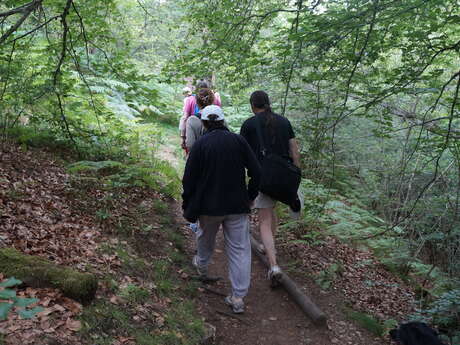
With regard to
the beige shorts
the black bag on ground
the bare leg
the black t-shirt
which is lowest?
the bare leg

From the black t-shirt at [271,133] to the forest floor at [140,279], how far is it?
205cm

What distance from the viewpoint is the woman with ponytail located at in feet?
17.5

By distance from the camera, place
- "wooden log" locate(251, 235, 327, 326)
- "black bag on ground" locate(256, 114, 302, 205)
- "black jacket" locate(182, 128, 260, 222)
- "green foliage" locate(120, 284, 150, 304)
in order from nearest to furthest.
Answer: "green foliage" locate(120, 284, 150, 304) → "black jacket" locate(182, 128, 260, 222) → "wooden log" locate(251, 235, 327, 326) → "black bag on ground" locate(256, 114, 302, 205)

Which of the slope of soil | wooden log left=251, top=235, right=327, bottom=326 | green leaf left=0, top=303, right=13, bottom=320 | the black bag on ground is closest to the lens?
green leaf left=0, top=303, right=13, bottom=320

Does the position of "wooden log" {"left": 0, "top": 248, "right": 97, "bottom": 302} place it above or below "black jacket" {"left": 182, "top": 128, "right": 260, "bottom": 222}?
below

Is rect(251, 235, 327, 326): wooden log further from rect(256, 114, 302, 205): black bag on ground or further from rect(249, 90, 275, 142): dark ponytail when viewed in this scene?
rect(249, 90, 275, 142): dark ponytail

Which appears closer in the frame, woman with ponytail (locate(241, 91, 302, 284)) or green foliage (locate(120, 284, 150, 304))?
green foliage (locate(120, 284, 150, 304))

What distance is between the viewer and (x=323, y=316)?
4863 millimetres

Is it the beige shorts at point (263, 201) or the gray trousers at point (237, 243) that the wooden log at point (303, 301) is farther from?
the beige shorts at point (263, 201)

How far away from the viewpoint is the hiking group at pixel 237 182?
448 cm

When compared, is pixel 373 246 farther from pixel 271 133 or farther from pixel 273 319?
pixel 271 133

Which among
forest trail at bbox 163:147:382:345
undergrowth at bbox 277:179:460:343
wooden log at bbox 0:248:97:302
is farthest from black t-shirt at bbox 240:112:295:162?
wooden log at bbox 0:248:97:302

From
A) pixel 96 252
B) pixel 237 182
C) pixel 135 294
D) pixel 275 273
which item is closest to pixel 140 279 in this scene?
pixel 135 294

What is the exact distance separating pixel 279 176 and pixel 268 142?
0.52 m
